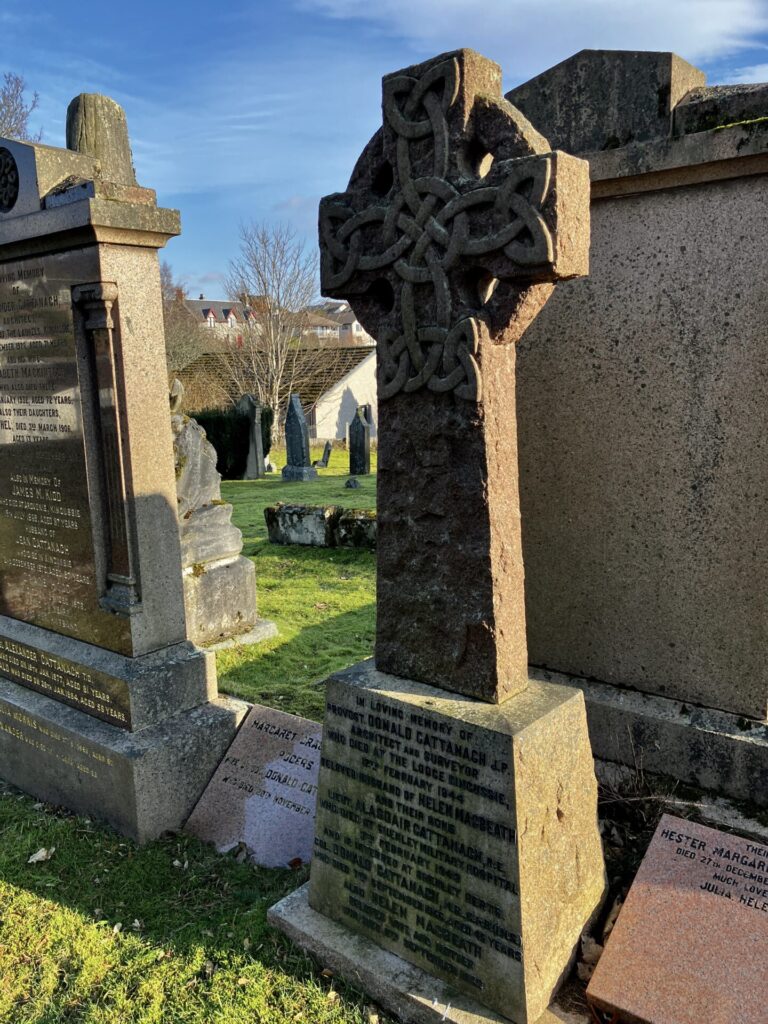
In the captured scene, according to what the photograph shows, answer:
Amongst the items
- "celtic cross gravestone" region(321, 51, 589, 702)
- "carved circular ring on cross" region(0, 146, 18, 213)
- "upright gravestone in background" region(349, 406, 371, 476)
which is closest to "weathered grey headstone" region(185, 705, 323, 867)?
"celtic cross gravestone" region(321, 51, 589, 702)

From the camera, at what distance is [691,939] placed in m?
2.58

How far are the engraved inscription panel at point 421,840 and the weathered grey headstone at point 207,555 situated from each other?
3.49 m

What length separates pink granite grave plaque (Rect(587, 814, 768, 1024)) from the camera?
8.00 feet

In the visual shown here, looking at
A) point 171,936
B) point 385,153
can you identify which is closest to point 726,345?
point 385,153

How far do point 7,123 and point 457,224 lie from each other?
2312cm

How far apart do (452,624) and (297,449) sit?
50.0 feet

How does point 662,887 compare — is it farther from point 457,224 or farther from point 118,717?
point 118,717

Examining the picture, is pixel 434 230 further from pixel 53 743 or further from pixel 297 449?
pixel 297 449

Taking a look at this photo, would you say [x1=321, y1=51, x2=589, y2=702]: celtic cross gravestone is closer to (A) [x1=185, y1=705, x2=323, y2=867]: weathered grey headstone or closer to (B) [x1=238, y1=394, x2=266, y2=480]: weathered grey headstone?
(A) [x1=185, y1=705, x2=323, y2=867]: weathered grey headstone

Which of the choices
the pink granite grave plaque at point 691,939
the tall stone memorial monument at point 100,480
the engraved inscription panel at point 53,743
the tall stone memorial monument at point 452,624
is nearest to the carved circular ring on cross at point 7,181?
the tall stone memorial monument at point 100,480

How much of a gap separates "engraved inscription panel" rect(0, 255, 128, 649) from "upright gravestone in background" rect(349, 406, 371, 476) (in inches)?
541

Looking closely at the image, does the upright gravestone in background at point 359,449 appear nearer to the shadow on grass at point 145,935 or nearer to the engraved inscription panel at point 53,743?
the engraved inscription panel at point 53,743

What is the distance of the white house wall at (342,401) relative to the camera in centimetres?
3181

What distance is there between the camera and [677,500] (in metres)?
3.37
